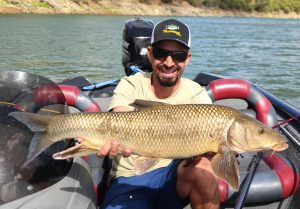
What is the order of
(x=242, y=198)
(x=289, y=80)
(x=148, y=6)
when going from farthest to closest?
(x=148, y=6) < (x=289, y=80) < (x=242, y=198)

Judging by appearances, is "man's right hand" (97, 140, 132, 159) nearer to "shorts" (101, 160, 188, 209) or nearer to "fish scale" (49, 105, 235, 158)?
"fish scale" (49, 105, 235, 158)

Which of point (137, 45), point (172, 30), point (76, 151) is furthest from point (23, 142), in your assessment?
point (137, 45)

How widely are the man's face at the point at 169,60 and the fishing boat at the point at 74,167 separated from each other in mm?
825

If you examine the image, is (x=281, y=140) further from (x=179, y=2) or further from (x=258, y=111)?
(x=179, y=2)

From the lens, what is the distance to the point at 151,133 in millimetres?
2953

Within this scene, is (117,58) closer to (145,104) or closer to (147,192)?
(147,192)

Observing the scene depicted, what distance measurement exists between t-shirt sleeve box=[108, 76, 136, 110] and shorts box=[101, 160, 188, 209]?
584 millimetres

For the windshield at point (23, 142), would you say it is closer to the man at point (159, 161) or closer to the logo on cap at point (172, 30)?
the man at point (159, 161)

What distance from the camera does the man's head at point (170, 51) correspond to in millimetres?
3582

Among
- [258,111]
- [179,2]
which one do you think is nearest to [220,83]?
[258,111]

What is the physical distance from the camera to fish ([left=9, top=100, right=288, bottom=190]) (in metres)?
2.91

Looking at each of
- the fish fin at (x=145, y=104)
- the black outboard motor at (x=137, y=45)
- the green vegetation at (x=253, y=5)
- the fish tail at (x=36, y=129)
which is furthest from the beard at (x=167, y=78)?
the green vegetation at (x=253, y=5)

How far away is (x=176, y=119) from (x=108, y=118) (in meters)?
0.43

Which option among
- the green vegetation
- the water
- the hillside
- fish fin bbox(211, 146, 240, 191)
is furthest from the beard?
the green vegetation
